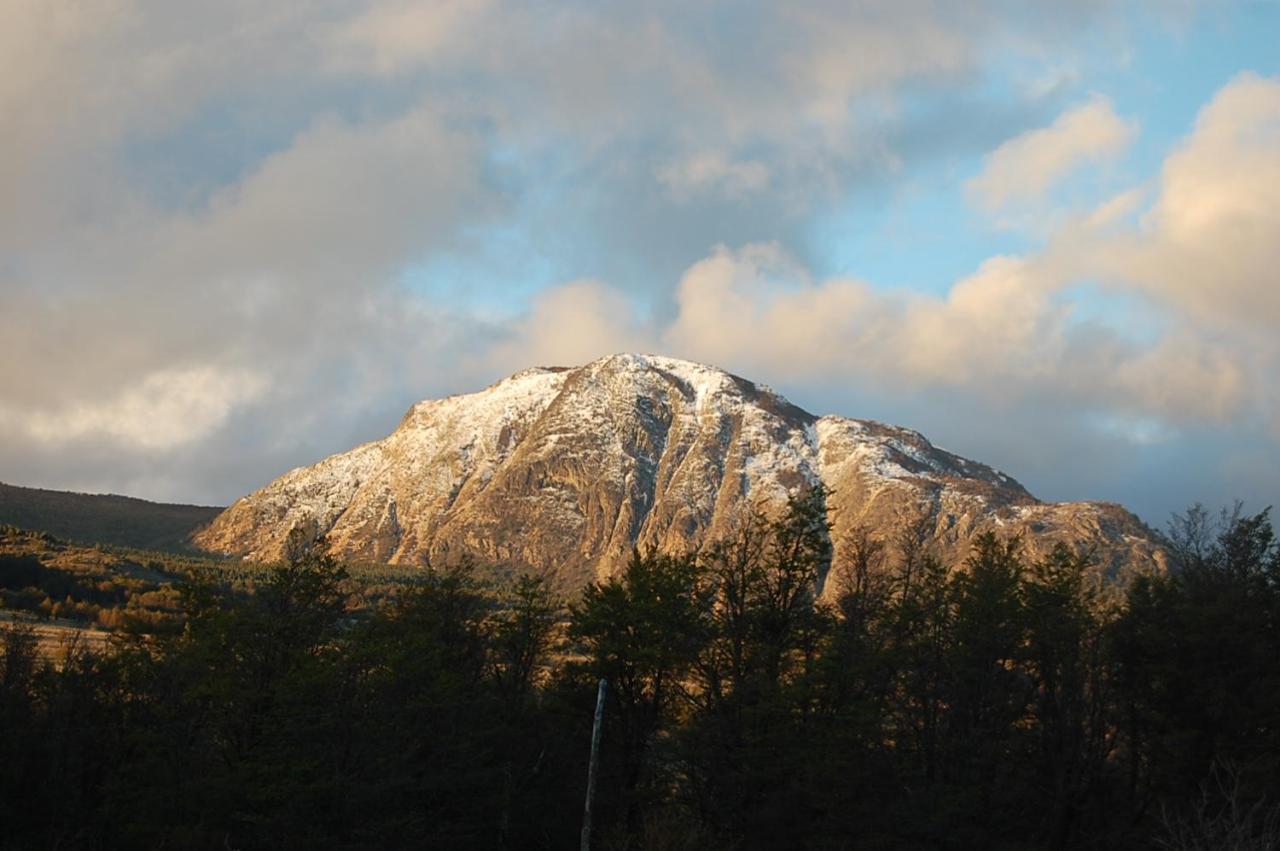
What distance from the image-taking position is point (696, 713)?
5016cm

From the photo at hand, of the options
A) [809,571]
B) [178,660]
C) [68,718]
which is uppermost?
[809,571]

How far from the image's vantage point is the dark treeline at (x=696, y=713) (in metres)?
41.9

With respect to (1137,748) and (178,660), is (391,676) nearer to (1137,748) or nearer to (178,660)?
(178,660)

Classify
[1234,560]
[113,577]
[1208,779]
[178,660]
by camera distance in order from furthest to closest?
1. [113,577]
2. [1234,560]
3. [1208,779]
4. [178,660]

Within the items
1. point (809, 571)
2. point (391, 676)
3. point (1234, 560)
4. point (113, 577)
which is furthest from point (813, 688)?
point (113, 577)

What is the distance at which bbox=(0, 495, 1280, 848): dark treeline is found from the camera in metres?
41.9

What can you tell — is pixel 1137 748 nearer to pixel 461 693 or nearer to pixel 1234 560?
pixel 1234 560

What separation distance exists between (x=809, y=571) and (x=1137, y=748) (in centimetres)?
2148

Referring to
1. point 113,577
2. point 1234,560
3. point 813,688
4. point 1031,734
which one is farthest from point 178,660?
point 113,577

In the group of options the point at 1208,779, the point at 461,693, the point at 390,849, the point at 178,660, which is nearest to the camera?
the point at 390,849

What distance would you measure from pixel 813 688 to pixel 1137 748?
71.6 feet

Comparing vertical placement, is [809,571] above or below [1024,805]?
above

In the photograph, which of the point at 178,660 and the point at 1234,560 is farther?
the point at 1234,560

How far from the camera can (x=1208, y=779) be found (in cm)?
4872
